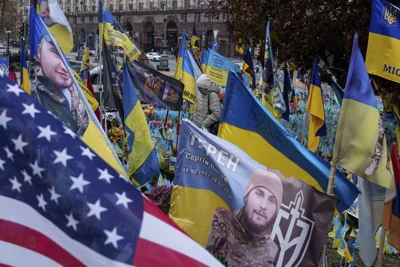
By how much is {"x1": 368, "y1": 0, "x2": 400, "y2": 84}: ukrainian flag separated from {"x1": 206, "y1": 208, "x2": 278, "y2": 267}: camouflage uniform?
197cm

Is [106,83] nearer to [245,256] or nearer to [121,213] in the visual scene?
[245,256]

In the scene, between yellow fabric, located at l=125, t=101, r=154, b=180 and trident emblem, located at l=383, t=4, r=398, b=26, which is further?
yellow fabric, located at l=125, t=101, r=154, b=180

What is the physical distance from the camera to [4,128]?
2.21 m

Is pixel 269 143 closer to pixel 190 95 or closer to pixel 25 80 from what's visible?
pixel 25 80

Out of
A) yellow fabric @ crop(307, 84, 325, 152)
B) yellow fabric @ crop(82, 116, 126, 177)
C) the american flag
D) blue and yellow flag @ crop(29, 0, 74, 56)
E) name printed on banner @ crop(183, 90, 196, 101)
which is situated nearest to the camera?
the american flag

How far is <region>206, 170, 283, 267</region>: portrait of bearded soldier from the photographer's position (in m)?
3.54

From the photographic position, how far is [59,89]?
4250 millimetres

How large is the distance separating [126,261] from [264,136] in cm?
221

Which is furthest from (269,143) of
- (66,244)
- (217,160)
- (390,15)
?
(66,244)

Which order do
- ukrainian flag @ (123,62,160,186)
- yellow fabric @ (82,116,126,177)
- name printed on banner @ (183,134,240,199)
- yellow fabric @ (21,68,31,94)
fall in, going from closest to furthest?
yellow fabric @ (82,116,126,177), name printed on banner @ (183,134,240,199), yellow fabric @ (21,68,31,94), ukrainian flag @ (123,62,160,186)

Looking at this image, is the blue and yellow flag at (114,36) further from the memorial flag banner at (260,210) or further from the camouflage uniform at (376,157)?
the camouflage uniform at (376,157)

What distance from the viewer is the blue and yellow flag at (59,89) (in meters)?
3.87

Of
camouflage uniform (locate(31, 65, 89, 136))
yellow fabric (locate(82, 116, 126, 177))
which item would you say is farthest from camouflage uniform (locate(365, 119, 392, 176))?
camouflage uniform (locate(31, 65, 89, 136))

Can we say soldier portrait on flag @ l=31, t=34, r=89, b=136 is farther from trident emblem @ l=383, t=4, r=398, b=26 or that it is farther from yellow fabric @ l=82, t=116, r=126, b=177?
trident emblem @ l=383, t=4, r=398, b=26
